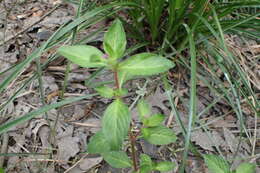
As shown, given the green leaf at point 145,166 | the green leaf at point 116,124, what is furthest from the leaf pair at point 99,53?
the green leaf at point 145,166

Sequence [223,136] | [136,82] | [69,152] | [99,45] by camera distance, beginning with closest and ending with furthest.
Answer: [69,152], [223,136], [136,82], [99,45]

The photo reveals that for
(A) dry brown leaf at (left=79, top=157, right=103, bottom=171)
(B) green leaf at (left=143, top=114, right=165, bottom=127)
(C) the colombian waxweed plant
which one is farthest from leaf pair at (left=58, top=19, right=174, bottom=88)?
(A) dry brown leaf at (left=79, top=157, right=103, bottom=171)

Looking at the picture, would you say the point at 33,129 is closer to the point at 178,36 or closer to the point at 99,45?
the point at 99,45

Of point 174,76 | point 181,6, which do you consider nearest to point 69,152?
point 174,76

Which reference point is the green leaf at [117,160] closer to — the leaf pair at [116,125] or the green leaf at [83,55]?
the leaf pair at [116,125]

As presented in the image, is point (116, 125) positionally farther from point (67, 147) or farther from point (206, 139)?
point (206, 139)
